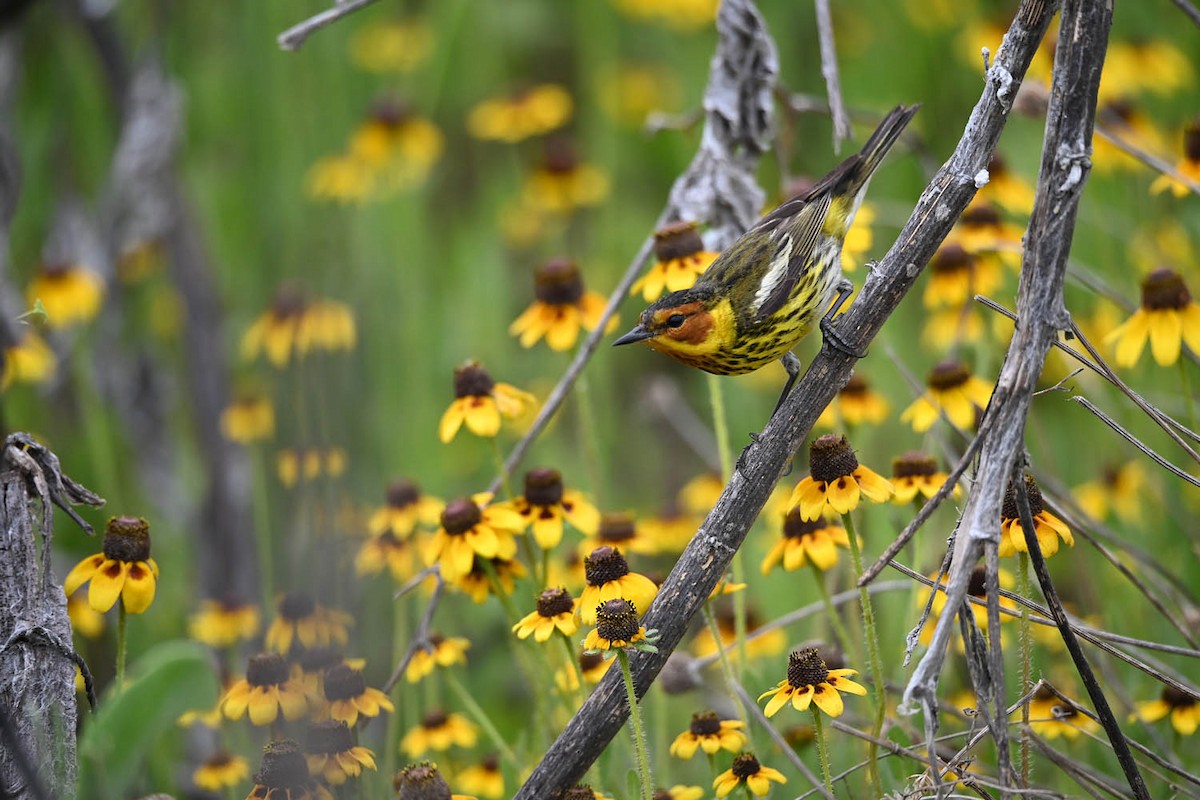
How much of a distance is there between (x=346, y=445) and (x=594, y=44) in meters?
4.09

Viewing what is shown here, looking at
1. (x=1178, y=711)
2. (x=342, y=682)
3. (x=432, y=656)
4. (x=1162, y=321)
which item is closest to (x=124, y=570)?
(x=342, y=682)

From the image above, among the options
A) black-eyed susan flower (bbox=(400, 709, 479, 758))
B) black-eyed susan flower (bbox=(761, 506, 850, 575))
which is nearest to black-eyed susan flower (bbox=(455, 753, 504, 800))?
black-eyed susan flower (bbox=(400, 709, 479, 758))

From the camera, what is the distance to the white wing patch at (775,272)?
2.40 metres

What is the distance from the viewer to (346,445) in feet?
6.82

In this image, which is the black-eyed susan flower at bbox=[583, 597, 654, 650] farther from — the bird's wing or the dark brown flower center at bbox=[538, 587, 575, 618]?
the bird's wing

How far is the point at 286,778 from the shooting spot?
1.70m

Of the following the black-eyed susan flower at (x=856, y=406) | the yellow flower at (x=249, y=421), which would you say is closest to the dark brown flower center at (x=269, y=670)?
the black-eyed susan flower at (x=856, y=406)

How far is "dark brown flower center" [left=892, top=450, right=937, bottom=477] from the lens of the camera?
2.36m

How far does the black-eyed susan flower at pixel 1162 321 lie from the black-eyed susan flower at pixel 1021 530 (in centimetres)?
75

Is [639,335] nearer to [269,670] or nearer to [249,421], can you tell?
[269,670]

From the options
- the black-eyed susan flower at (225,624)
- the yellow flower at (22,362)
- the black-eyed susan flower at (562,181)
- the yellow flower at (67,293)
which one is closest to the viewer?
the yellow flower at (22,362)

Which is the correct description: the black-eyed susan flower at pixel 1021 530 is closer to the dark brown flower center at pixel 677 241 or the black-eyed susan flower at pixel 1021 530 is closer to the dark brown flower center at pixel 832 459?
the dark brown flower center at pixel 832 459

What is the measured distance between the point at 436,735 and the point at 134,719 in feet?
2.77

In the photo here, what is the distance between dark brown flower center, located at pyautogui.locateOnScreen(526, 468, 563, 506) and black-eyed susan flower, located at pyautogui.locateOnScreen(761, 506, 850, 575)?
45 cm
